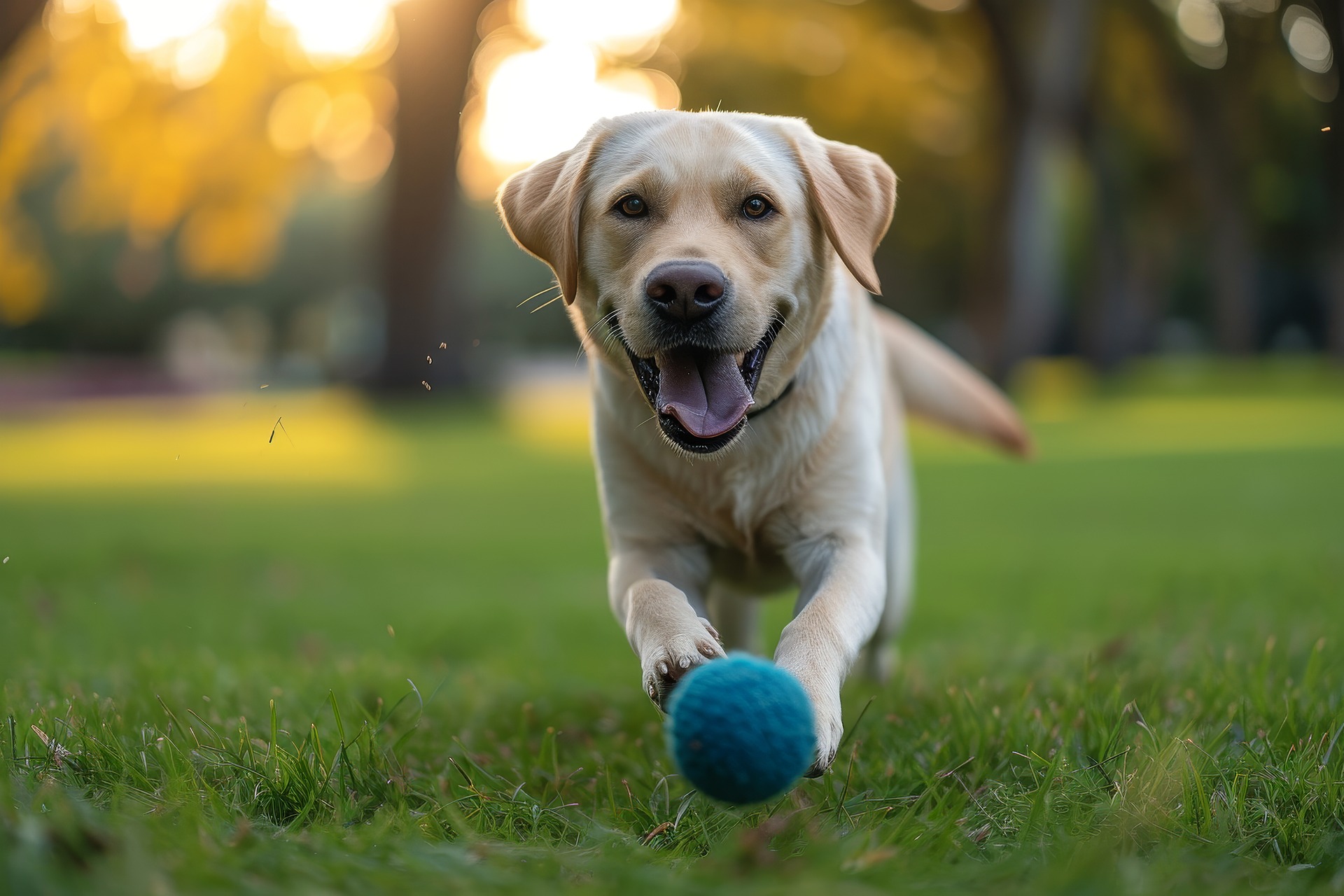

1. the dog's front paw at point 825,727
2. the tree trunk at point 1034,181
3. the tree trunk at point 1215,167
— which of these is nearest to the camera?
the dog's front paw at point 825,727

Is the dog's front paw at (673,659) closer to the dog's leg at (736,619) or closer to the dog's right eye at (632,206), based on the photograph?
the dog's right eye at (632,206)

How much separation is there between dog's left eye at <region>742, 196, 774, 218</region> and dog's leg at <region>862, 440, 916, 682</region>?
1.35 m

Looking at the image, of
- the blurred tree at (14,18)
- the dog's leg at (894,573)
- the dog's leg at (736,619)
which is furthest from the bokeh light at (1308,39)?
the blurred tree at (14,18)

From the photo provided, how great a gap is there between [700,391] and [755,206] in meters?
0.52

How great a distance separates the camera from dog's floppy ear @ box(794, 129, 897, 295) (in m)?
3.16

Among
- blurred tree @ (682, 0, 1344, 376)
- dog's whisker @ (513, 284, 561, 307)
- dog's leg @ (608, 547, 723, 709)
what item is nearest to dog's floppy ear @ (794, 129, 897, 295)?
dog's whisker @ (513, 284, 561, 307)

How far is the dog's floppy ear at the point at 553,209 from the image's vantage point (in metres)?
3.29

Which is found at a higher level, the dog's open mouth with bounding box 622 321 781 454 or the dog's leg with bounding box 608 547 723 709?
A: the dog's open mouth with bounding box 622 321 781 454

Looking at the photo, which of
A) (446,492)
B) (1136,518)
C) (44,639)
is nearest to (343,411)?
(446,492)

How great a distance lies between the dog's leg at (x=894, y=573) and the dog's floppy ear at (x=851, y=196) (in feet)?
3.68

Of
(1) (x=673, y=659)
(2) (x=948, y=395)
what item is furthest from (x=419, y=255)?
(1) (x=673, y=659)

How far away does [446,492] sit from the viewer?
11.9 meters

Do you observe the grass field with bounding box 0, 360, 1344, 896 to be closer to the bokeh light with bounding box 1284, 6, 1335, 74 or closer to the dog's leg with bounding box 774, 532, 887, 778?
the dog's leg with bounding box 774, 532, 887, 778

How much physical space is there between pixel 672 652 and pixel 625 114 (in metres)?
1.60
